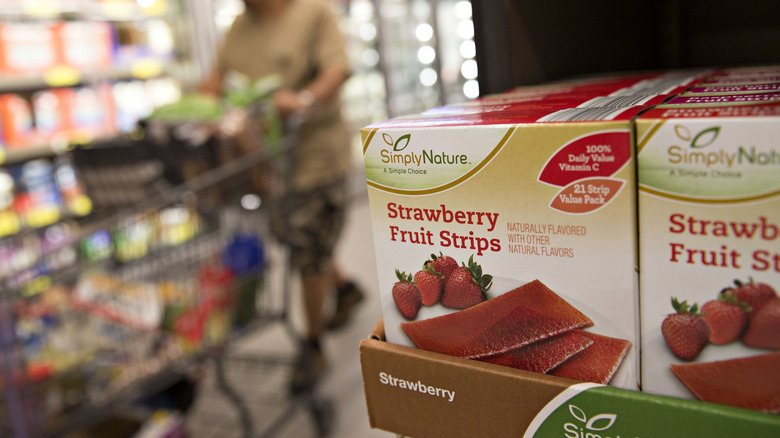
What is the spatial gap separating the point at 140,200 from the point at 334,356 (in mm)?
1259

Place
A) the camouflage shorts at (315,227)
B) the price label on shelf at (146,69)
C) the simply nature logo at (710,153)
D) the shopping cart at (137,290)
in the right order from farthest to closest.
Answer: the price label on shelf at (146,69) < the camouflage shorts at (315,227) < the shopping cart at (137,290) < the simply nature logo at (710,153)

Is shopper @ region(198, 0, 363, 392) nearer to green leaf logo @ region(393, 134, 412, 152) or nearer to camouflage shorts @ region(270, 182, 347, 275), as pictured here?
camouflage shorts @ region(270, 182, 347, 275)

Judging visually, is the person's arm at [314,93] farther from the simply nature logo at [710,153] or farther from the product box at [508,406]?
the simply nature logo at [710,153]

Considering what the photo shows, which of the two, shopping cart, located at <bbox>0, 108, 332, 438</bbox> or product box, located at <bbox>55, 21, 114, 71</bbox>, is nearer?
shopping cart, located at <bbox>0, 108, 332, 438</bbox>

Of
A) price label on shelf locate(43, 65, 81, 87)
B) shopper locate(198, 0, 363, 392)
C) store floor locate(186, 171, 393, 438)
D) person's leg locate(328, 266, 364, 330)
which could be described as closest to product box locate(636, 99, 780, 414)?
store floor locate(186, 171, 393, 438)

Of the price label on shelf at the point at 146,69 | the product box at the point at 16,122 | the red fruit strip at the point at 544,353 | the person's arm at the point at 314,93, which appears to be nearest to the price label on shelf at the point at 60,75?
the product box at the point at 16,122

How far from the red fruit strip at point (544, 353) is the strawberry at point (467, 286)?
0.23 ft

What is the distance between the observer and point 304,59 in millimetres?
2656

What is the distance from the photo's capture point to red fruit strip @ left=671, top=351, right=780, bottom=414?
51 cm

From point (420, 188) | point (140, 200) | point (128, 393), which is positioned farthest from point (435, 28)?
point (420, 188)

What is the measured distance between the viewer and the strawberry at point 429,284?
0.67 metres

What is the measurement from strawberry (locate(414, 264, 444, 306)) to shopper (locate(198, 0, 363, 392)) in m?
1.84

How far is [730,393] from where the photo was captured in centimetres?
53

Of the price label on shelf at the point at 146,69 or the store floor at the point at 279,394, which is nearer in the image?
the store floor at the point at 279,394
